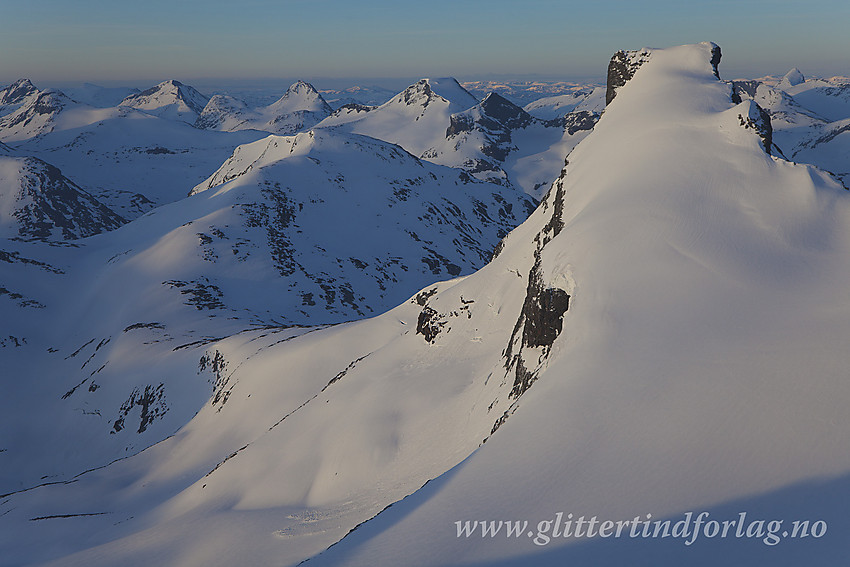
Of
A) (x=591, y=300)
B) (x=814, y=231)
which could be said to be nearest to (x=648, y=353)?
(x=591, y=300)

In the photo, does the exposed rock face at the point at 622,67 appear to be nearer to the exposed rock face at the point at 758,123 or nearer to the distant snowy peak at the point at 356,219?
the exposed rock face at the point at 758,123

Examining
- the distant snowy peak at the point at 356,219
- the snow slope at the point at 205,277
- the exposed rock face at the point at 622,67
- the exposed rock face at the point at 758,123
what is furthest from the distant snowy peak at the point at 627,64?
the distant snowy peak at the point at 356,219

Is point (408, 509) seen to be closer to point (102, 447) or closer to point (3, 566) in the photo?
point (3, 566)

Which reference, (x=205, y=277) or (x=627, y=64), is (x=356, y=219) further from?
(x=627, y=64)

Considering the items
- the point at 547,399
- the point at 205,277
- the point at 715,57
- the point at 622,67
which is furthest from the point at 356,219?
the point at 547,399

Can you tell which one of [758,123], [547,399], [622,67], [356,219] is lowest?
[356,219]

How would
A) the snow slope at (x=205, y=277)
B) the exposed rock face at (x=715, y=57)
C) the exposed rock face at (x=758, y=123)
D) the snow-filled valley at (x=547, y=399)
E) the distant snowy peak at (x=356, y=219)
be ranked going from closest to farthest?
1. the snow-filled valley at (x=547, y=399)
2. the exposed rock face at (x=758, y=123)
3. the exposed rock face at (x=715, y=57)
4. the snow slope at (x=205, y=277)
5. the distant snowy peak at (x=356, y=219)

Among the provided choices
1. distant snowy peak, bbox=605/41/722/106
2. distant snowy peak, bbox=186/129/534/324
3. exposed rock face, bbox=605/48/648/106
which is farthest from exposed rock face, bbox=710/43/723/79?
distant snowy peak, bbox=186/129/534/324

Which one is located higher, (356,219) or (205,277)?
(356,219)
